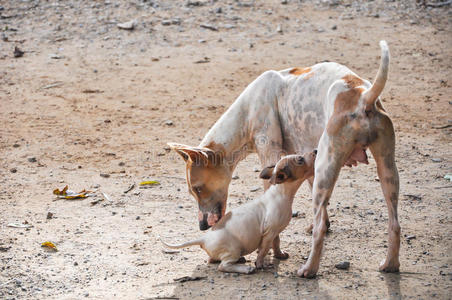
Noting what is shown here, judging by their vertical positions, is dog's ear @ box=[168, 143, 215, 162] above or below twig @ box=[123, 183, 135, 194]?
above

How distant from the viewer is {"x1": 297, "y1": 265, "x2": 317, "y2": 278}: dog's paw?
504 centimetres

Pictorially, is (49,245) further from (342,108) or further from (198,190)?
(342,108)

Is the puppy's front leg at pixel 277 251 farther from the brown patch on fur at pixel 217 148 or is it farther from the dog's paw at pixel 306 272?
the brown patch on fur at pixel 217 148

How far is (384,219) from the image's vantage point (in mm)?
6535

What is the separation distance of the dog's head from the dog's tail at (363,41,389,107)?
5.89 ft

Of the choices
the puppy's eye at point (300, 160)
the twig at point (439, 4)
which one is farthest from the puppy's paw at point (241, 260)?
the twig at point (439, 4)

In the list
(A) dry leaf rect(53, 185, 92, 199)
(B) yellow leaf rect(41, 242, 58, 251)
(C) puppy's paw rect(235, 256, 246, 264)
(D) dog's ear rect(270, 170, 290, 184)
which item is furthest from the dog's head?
(A) dry leaf rect(53, 185, 92, 199)

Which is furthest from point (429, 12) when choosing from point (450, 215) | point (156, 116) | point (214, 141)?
point (214, 141)

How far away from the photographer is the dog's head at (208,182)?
19.4 feet

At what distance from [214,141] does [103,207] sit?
1.79 m

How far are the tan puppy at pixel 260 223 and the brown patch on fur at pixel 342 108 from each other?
458mm

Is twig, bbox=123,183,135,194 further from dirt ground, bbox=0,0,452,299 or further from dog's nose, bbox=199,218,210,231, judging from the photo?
dog's nose, bbox=199,218,210,231

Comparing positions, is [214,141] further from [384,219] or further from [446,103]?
[446,103]

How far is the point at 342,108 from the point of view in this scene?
485 cm
